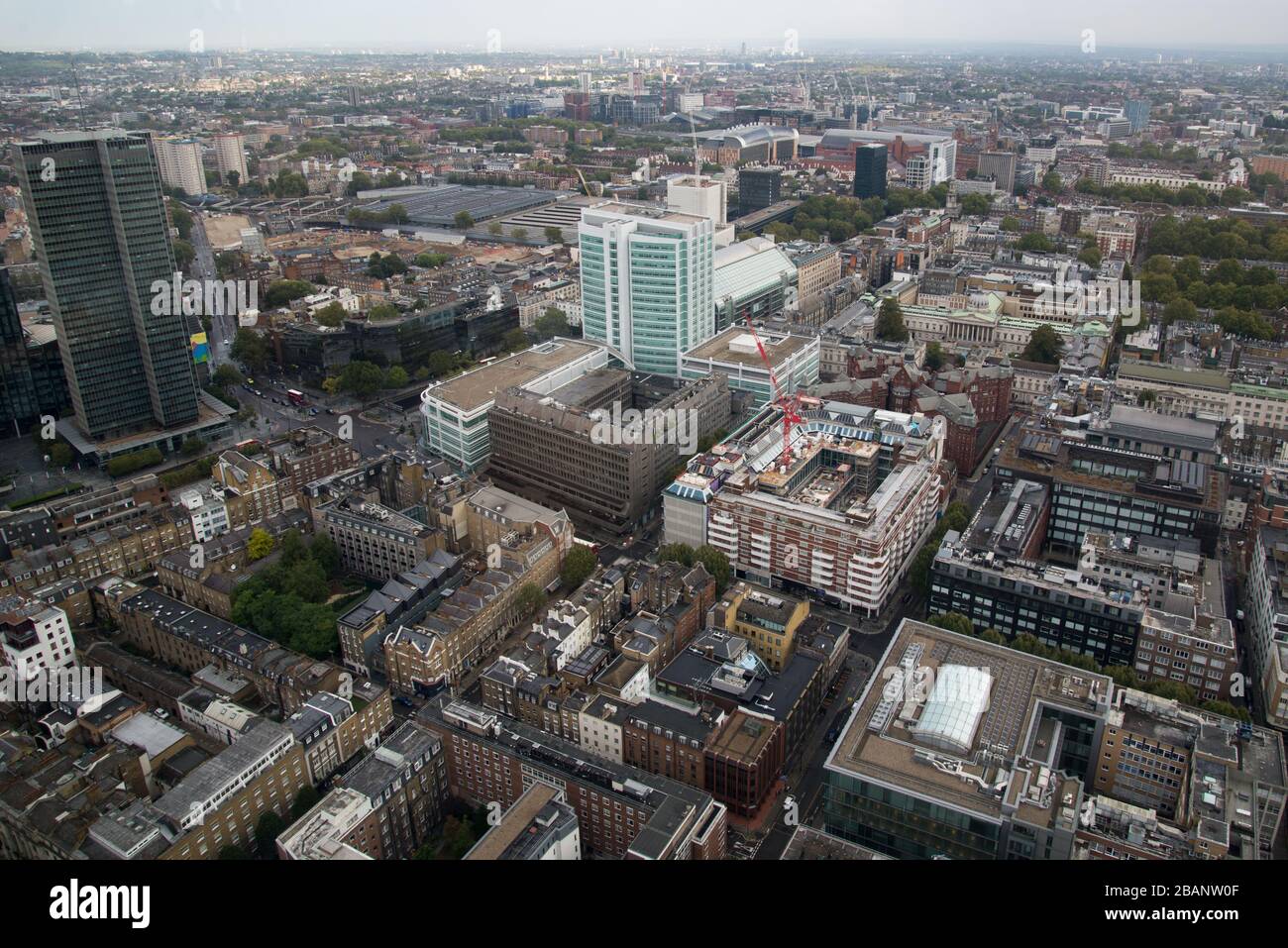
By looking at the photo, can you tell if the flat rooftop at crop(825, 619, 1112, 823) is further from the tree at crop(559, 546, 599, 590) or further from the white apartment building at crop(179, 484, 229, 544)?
the white apartment building at crop(179, 484, 229, 544)

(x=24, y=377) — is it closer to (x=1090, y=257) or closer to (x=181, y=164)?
(x=181, y=164)

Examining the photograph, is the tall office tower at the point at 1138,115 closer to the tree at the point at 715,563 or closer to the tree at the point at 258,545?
the tree at the point at 715,563

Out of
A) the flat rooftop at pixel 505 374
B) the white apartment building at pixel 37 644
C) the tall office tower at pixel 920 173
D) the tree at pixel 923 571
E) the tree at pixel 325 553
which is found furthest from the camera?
the tall office tower at pixel 920 173

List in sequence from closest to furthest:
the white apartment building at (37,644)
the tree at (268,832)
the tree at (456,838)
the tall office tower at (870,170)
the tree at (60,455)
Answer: the tree at (456,838), the tree at (268,832), the white apartment building at (37,644), the tree at (60,455), the tall office tower at (870,170)

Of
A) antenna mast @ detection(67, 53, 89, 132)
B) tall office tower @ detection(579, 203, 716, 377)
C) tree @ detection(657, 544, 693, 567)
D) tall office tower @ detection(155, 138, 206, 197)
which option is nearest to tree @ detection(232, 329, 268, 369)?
antenna mast @ detection(67, 53, 89, 132)

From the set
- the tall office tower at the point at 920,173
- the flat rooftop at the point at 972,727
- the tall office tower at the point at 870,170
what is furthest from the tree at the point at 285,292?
the tall office tower at the point at 920,173
